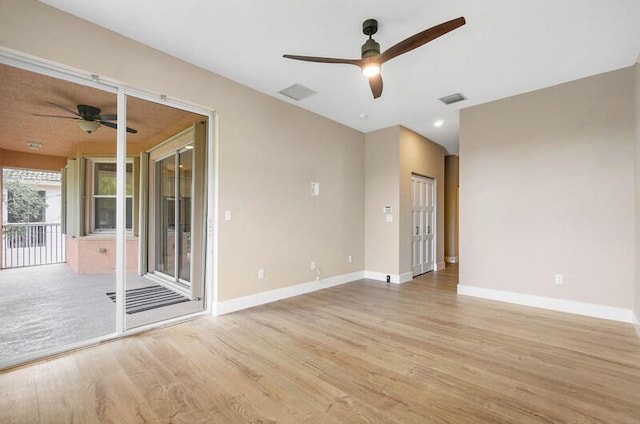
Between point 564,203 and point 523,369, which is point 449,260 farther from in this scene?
point 523,369

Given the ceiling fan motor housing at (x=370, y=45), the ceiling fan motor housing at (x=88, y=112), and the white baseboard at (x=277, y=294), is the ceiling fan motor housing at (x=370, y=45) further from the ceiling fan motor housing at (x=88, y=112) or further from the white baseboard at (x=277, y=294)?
the white baseboard at (x=277, y=294)

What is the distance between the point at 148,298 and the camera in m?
3.98

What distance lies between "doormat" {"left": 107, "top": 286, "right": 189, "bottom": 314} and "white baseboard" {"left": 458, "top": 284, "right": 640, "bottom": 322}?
443cm

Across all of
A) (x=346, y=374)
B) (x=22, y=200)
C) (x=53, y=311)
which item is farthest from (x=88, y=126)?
(x=346, y=374)

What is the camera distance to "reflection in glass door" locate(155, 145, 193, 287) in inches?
165

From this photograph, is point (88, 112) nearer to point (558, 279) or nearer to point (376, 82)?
point (376, 82)

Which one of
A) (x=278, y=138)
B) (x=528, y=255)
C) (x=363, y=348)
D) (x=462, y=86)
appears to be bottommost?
(x=363, y=348)

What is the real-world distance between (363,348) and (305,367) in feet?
2.11

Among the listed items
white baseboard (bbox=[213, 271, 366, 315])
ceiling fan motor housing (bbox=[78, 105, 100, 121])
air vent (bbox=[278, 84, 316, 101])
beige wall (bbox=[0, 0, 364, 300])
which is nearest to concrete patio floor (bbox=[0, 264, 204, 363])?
white baseboard (bbox=[213, 271, 366, 315])

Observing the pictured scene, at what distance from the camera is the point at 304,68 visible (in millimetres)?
3406

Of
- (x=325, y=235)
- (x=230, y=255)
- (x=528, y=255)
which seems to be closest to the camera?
(x=230, y=255)

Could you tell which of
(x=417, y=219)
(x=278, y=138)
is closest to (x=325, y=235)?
(x=278, y=138)

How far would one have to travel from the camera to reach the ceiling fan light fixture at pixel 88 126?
2995 millimetres

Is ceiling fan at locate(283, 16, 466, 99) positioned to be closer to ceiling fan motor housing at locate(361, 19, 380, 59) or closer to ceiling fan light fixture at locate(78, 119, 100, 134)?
ceiling fan motor housing at locate(361, 19, 380, 59)
